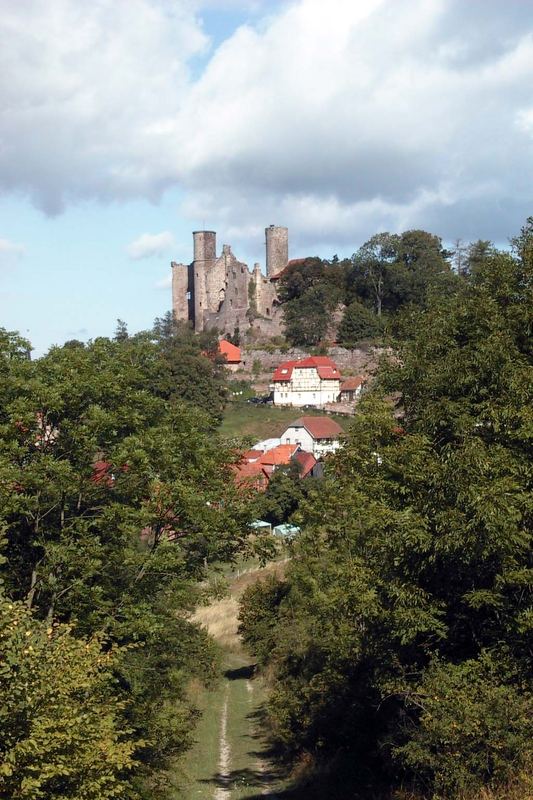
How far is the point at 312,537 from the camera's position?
80.2 ft

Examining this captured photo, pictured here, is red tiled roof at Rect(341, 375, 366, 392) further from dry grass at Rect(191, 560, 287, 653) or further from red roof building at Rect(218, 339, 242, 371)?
dry grass at Rect(191, 560, 287, 653)

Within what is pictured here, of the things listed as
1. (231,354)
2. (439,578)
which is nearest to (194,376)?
(231,354)

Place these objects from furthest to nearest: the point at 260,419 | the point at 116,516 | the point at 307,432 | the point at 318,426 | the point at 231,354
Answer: the point at 231,354
the point at 260,419
the point at 318,426
the point at 307,432
the point at 116,516

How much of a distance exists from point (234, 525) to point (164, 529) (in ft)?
4.37

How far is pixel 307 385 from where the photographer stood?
86.2 metres

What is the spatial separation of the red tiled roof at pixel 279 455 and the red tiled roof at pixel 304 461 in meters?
0.64

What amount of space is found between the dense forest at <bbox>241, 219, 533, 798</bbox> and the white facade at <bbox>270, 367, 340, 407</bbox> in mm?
64580

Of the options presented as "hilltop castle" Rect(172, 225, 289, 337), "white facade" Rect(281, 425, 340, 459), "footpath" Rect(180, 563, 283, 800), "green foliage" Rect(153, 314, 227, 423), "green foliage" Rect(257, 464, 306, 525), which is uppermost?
"hilltop castle" Rect(172, 225, 289, 337)

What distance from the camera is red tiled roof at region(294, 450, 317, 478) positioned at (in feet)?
188

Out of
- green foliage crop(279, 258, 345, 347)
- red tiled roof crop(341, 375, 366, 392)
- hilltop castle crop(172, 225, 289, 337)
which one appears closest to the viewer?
red tiled roof crop(341, 375, 366, 392)

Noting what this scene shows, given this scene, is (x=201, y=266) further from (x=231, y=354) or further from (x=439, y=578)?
(x=439, y=578)

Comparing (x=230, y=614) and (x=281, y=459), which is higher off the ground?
(x=281, y=459)

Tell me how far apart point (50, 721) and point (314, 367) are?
78182 mm

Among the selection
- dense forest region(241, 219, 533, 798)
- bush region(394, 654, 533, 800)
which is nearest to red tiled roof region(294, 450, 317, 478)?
dense forest region(241, 219, 533, 798)
